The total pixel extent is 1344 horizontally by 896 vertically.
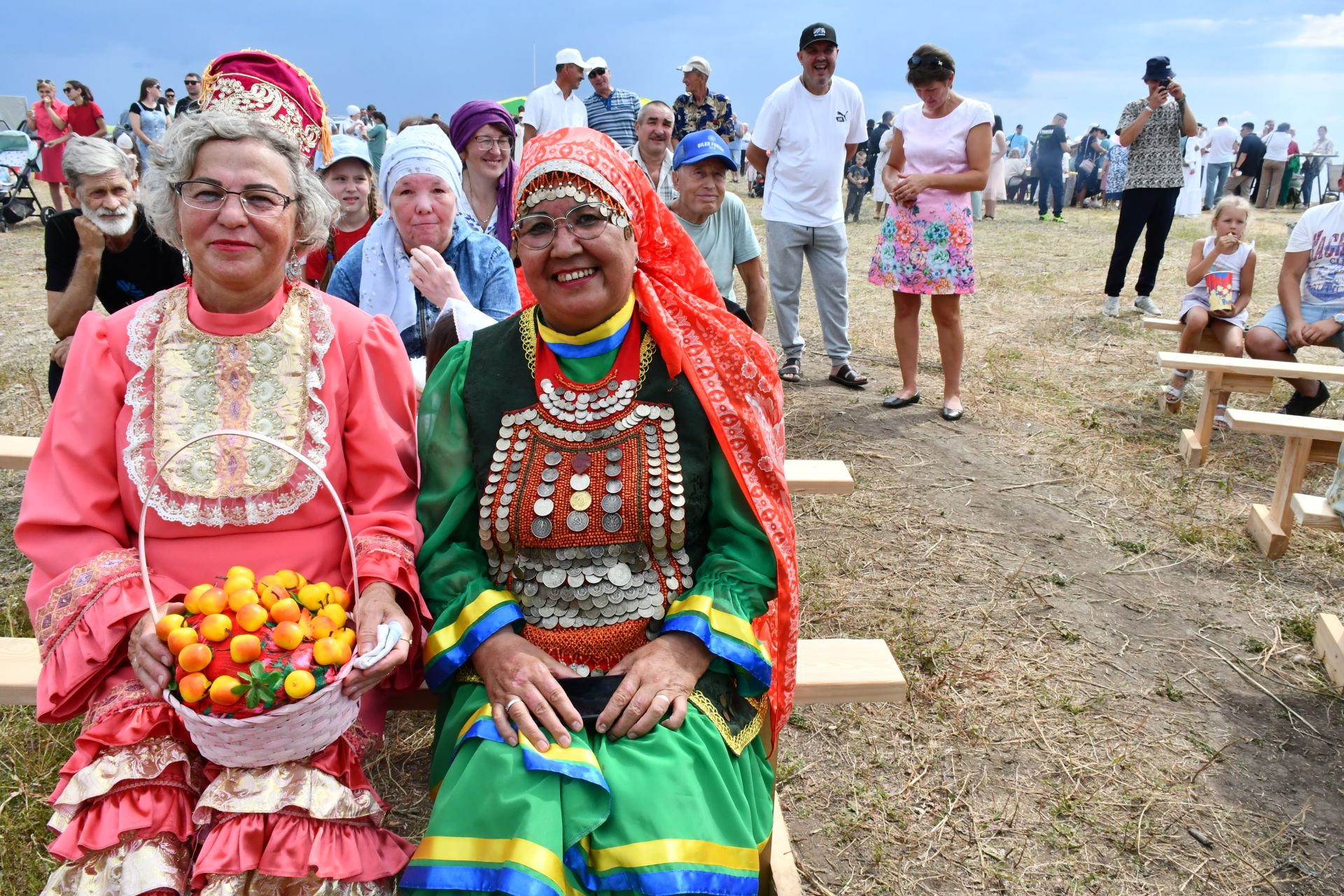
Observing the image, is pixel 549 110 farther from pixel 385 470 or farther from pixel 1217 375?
pixel 385 470

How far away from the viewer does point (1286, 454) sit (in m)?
4.14

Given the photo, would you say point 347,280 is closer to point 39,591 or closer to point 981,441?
point 39,591

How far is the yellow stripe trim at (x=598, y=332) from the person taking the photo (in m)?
2.08

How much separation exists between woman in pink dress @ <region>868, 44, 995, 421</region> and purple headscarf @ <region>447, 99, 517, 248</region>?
2252 mm

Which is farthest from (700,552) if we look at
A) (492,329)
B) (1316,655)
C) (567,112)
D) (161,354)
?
(567,112)

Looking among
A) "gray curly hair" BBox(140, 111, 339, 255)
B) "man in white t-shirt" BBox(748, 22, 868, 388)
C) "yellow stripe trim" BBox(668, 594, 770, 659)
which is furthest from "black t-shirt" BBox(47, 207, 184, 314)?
"man in white t-shirt" BBox(748, 22, 868, 388)

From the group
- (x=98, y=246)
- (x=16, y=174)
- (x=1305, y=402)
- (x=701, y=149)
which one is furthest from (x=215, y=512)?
(x=16, y=174)

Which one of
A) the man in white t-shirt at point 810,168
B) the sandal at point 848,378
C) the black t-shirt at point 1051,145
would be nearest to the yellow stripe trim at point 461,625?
the man in white t-shirt at point 810,168

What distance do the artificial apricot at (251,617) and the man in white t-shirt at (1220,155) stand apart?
74.9 feet

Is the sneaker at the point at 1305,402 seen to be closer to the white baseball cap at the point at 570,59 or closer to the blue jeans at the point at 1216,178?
the white baseball cap at the point at 570,59

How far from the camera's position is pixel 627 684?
1837 millimetres

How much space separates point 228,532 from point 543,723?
834 mm

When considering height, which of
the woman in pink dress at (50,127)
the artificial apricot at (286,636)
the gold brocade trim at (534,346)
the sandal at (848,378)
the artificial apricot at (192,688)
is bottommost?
the sandal at (848,378)

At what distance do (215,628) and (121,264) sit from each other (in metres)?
3.10
